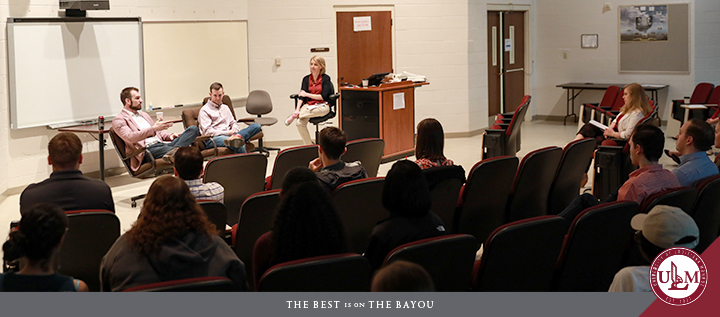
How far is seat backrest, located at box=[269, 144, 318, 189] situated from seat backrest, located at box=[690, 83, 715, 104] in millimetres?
6960

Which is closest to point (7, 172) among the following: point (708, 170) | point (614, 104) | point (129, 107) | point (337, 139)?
point (129, 107)

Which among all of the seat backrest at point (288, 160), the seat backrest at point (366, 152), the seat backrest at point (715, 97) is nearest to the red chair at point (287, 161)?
the seat backrest at point (288, 160)

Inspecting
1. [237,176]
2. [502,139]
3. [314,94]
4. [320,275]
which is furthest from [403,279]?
[314,94]

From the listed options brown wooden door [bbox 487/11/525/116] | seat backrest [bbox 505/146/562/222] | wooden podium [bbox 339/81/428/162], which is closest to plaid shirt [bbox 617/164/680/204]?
seat backrest [bbox 505/146/562/222]

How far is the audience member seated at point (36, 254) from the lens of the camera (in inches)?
85.5

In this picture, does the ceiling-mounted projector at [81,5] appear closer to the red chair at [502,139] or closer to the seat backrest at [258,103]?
the seat backrest at [258,103]

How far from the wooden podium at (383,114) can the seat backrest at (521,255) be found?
499 centimetres

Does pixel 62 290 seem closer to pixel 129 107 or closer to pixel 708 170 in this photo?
pixel 708 170

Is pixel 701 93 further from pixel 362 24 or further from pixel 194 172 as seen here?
pixel 194 172

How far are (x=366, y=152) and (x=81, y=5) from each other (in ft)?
11.7

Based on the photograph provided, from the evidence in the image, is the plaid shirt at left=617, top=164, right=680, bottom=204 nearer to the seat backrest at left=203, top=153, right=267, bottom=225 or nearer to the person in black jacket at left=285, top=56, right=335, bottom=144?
the seat backrest at left=203, top=153, right=267, bottom=225

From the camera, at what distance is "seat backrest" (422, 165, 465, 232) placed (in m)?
3.72

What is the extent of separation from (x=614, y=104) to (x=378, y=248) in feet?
27.8

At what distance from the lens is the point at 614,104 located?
33.5 feet
